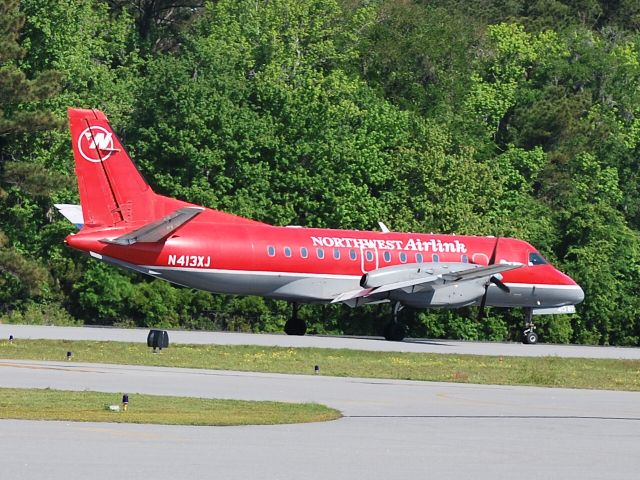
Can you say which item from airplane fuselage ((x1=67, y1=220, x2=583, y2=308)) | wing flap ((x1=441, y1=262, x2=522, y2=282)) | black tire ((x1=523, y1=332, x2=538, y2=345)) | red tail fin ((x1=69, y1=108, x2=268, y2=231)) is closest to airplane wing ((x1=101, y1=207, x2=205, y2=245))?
airplane fuselage ((x1=67, y1=220, x2=583, y2=308))

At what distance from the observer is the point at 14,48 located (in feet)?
177

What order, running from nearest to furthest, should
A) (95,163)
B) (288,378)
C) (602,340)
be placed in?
1. (288,378)
2. (95,163)
3. (602,340)

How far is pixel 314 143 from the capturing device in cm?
5959

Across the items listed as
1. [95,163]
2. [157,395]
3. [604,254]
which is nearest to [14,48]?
[95,163]

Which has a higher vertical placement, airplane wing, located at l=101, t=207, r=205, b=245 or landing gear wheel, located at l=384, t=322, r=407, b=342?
airplane wing, located at l=101, t=207, r=205, b=245

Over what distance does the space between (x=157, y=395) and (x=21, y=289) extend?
109ft

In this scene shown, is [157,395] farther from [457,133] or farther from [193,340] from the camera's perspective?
[457,133]

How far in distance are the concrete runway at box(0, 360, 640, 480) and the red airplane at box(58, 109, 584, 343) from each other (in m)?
16.1

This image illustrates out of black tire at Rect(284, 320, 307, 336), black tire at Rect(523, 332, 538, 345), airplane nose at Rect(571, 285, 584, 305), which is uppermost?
airplane nose at Rect(571, 285, 584, 305)

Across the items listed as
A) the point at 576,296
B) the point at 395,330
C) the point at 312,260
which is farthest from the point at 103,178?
the point at 576,296

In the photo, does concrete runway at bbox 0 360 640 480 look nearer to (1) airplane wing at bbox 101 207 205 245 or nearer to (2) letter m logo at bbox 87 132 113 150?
(1) airplane wing at bbox 101 207 205 245

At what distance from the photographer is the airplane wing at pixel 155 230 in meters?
39.8

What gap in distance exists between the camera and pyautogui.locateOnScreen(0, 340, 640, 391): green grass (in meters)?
29.8

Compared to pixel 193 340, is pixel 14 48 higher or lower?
higher
